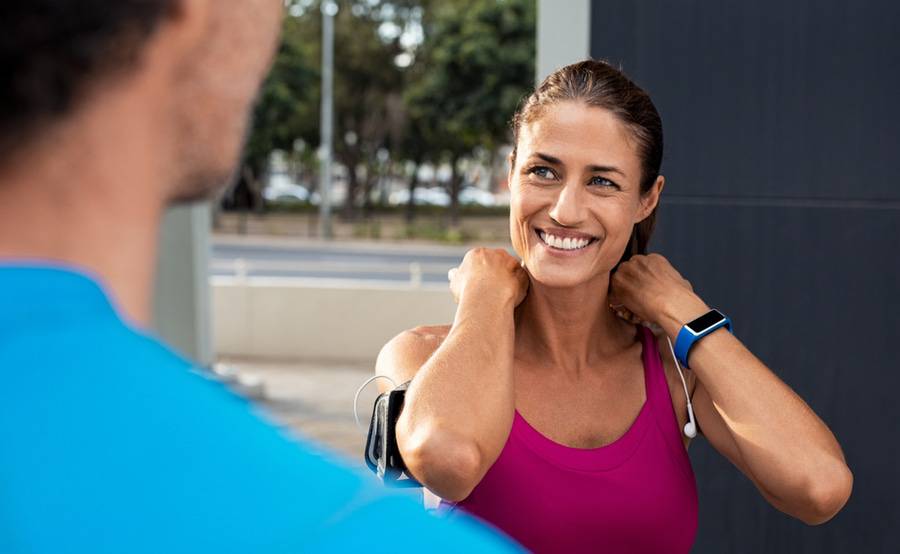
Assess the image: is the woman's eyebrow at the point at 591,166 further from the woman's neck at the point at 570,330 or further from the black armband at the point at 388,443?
the black armband at the point at 388,443

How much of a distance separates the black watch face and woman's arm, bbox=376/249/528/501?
1.30ft

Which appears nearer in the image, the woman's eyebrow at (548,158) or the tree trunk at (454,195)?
the woman's eyebrow at (548,158)

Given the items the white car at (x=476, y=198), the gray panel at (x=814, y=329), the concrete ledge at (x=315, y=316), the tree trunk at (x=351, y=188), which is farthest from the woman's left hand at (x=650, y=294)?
the white car at (x=476, y=198)

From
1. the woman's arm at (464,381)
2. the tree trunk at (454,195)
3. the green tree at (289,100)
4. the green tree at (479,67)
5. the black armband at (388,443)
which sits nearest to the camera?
the woman's arm at (464,381)

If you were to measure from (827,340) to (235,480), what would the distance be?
10.7 feet

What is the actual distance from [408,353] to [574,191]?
521 mm

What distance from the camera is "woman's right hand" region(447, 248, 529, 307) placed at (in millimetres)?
2615

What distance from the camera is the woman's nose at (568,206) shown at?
2.44m

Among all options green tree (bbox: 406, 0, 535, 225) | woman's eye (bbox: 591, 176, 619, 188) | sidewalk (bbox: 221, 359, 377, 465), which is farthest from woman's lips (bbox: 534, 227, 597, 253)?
green tree (bbox: 406, 0, 535, 225)

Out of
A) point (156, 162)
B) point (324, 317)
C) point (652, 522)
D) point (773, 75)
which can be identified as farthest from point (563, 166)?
point (324, 317)

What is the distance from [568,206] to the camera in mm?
2449

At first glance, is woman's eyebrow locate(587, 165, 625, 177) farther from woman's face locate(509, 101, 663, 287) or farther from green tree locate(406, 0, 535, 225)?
green tree locate(406, 0, 535, 225)

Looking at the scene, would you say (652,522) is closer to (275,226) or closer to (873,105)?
(873,105)

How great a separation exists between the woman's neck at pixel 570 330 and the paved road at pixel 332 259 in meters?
15.7
